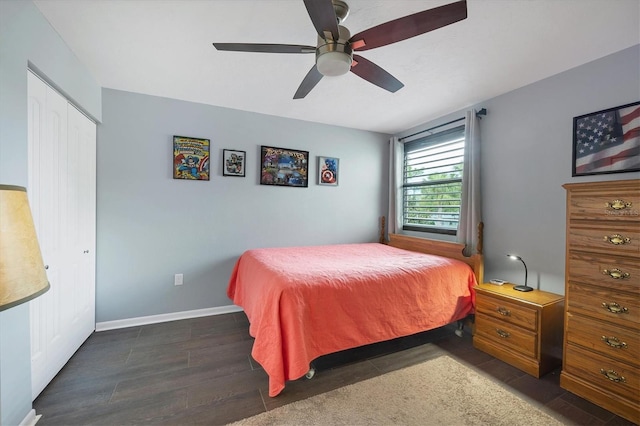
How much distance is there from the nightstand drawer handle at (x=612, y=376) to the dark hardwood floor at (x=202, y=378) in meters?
0.22

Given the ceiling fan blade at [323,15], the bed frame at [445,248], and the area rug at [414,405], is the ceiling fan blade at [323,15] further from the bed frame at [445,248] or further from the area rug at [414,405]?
the bed frame at [445,248]

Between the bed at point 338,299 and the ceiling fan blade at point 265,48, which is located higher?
the ceiling fan blade at point 265,48

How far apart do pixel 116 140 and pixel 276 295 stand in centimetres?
249

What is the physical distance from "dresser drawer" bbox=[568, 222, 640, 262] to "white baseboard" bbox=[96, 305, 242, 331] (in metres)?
3.35

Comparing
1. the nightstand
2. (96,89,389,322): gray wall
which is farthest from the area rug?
(96,89,389,322): gray wall

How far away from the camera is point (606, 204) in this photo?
1.76 metres

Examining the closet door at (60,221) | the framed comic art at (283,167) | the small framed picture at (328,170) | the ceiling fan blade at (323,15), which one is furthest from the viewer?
the small framed picture at (328,170)

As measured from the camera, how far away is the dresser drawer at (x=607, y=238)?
1.65 metres

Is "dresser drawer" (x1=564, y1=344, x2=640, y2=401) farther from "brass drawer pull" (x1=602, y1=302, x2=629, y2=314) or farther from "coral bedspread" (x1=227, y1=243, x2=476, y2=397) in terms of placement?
"coral bedspread" (x1=227, y1=243, x2=476, y2=397)

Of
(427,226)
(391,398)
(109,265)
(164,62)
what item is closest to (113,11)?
(164,62)

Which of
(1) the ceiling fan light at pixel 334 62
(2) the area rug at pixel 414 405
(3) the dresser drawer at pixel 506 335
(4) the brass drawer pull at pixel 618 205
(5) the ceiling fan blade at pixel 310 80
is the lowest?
(2) the area rug at pixel 414 405

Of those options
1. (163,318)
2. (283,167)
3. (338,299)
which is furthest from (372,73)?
(163,318)

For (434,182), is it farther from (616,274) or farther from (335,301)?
(335,301)

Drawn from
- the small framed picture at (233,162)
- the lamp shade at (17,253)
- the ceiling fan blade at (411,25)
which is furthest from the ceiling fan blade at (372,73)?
the small framed picture at (233,162)
